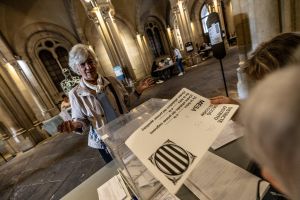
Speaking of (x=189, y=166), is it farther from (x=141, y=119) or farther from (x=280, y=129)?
(x=141, y=119)

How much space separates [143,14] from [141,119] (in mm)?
14975

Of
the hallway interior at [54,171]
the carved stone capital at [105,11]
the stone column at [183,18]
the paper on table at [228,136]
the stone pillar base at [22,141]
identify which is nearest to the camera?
the paper on table at [228,136]

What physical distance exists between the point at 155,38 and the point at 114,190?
16084 millimetres

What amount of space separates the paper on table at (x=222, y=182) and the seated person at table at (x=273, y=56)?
0.34m

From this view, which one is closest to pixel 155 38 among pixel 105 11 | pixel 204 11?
pixel 204 11

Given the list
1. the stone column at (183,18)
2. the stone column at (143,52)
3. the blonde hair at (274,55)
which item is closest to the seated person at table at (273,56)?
the blonde hair at (274,55)

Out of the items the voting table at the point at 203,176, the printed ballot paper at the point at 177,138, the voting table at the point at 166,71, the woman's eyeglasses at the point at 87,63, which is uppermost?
the woman's eyeglasses at the point at 87,63

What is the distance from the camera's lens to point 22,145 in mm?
6434

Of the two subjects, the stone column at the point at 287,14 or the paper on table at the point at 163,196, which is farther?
the stone column at the point at 287,14

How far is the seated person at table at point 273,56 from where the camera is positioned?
2.08ft

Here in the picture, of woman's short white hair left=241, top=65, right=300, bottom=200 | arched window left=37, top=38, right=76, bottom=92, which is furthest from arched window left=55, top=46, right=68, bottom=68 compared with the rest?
woman's short white hair left=241, top=65, right=300, bottom=200

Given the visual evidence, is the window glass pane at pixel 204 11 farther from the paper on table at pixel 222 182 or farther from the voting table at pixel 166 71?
the paper on table at pixel 222 182

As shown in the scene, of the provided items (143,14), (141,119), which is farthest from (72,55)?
(143,14)

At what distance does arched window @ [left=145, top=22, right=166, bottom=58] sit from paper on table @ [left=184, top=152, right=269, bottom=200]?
15.4m
